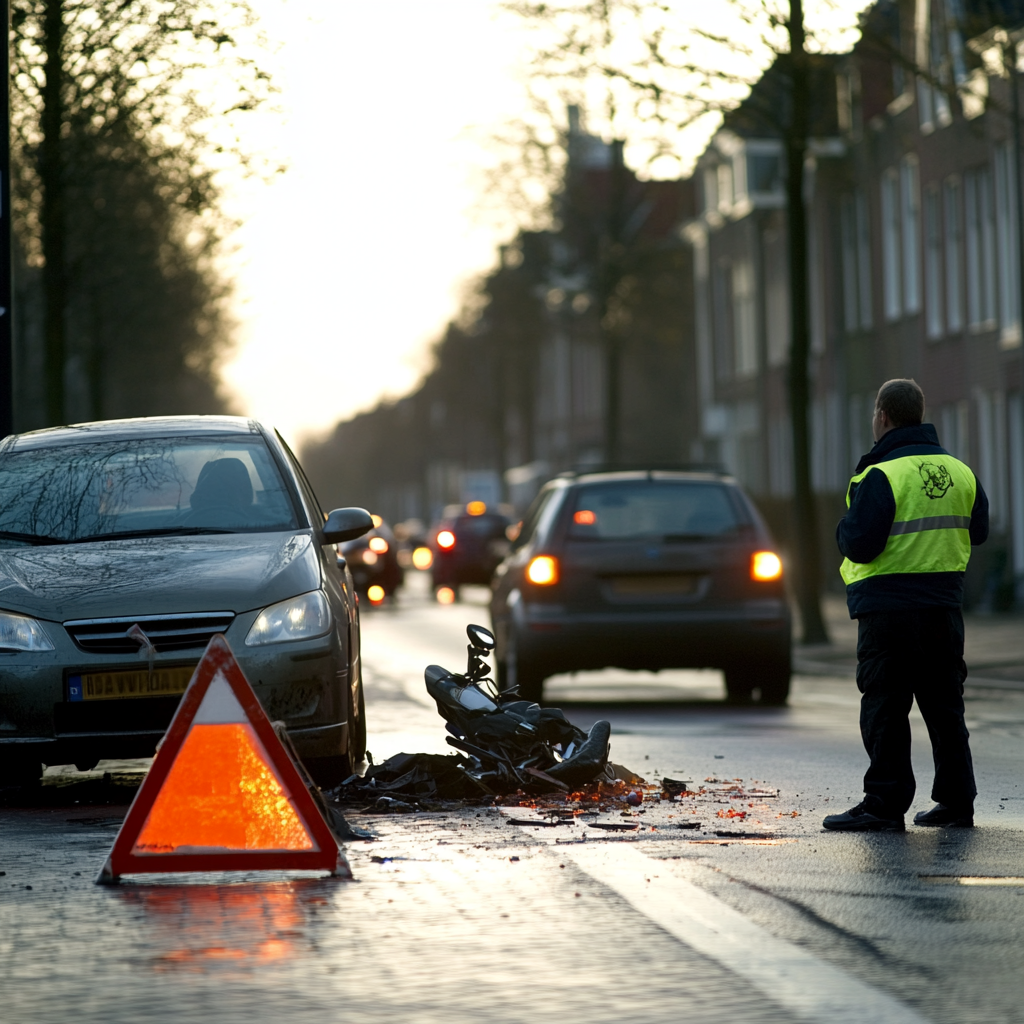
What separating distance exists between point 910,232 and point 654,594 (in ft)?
83.4

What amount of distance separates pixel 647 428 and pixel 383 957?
67605 millimetres

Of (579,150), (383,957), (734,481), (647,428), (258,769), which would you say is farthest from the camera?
(647,428)

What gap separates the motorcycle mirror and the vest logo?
6.84 ft

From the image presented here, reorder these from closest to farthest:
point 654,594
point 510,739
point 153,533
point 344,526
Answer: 1. point 510,739
2. point 153,533
3. point 344,526
4. point 654,594

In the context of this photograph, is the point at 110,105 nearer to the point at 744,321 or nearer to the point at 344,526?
the point at 344,526

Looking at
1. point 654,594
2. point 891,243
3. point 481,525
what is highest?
point 891,243

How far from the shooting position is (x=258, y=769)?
7012 millimetres

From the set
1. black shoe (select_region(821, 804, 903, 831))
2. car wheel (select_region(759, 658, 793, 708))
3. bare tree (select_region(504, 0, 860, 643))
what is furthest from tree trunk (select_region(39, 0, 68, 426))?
black shoe (select_region(821, 804, 903, 831))

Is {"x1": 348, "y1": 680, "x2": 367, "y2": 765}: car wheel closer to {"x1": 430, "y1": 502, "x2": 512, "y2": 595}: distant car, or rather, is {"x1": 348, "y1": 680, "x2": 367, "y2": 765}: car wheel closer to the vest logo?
the vest logo

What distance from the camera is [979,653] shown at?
69.9 ft

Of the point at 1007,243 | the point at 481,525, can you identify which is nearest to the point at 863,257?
the point at 481,525

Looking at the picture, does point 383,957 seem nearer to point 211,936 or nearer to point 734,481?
point 211,936

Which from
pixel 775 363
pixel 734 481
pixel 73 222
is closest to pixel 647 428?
pixel 775 363

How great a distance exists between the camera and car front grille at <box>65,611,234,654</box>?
8969 millimetres
